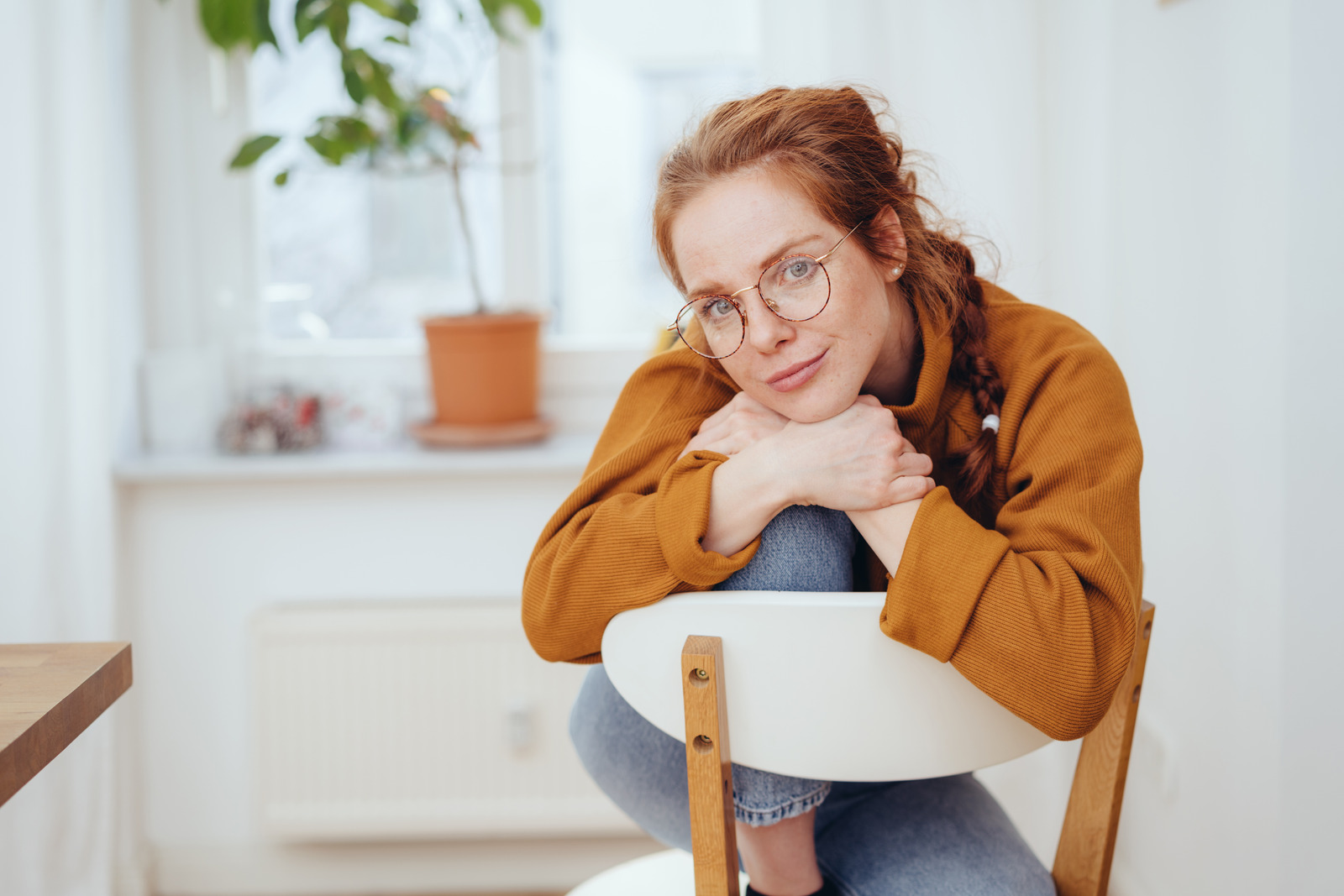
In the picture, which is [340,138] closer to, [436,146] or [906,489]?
[436,146]

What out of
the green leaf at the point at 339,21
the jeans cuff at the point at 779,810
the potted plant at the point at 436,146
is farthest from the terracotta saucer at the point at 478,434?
the jeans cuff at the point at 779,810

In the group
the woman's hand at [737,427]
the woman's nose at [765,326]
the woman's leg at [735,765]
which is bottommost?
the woman's leg at [735,765]

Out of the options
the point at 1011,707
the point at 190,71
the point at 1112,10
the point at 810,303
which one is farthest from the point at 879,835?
the point at 190,71

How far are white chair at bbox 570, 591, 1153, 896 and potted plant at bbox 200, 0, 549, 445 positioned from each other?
1.20 m

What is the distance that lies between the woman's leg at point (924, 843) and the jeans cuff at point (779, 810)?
17 centimetres

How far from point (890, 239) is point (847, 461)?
222 millimetres

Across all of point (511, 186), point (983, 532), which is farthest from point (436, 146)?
point (983, 532)

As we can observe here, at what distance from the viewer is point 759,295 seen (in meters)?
0.91

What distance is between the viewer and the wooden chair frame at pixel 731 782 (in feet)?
2.50

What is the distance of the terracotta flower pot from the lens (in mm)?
1952

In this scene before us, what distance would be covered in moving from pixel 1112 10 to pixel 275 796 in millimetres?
1917

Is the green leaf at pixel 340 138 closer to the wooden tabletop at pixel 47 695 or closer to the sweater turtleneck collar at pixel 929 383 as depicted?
the wooden tabletop at pixel 47 695

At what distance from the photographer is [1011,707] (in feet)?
2.59

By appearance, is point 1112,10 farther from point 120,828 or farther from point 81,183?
point 120,828
